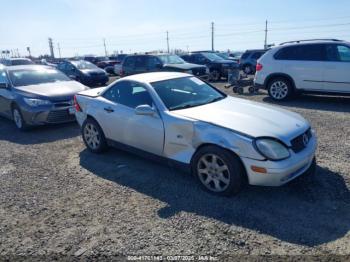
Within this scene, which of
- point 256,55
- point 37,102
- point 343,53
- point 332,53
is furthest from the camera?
point 256,55

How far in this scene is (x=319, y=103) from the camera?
9.55 metres

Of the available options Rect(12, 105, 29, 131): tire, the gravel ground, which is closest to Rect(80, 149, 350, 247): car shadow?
the gravel ground

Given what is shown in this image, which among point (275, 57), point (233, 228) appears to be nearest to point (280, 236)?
point (233, 228)

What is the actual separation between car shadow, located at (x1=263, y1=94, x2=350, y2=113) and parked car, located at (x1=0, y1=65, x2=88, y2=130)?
20.5 feet

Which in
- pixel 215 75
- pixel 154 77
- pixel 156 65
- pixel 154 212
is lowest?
pixel 215 75

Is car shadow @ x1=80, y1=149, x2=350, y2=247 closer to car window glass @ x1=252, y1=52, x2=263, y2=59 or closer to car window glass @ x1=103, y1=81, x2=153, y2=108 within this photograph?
car window glass @ x1=103, y1=81, x2=153, y2=108

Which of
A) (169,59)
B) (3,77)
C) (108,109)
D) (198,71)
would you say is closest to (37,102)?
(3,77)

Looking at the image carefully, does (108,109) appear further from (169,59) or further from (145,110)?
(169,59)

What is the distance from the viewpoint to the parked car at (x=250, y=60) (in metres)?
20.7

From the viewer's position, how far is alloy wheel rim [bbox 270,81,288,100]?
9.92 metres

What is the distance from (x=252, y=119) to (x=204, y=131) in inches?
25.6

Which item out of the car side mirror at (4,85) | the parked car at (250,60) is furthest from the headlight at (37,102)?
the parked car at (250,60)

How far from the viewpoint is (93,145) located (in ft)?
19.0

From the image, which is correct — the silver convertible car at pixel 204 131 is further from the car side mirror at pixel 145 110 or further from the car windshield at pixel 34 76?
the car windshield at pixel 34 76
